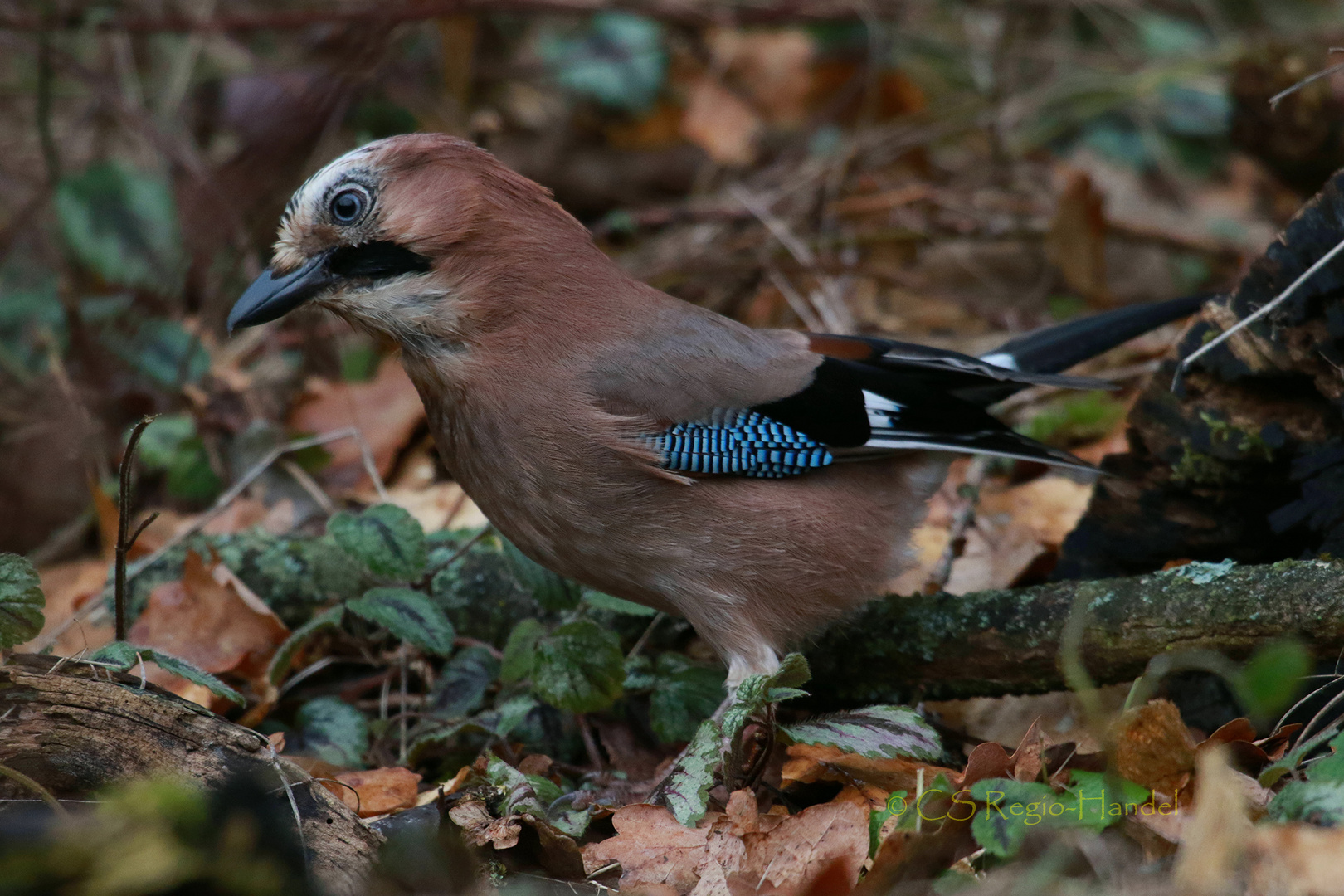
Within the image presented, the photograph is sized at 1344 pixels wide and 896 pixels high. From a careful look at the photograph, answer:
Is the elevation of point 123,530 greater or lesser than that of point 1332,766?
greater

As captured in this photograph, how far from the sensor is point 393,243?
10.6 feet

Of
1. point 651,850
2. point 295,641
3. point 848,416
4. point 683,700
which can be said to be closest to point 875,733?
point 651,850

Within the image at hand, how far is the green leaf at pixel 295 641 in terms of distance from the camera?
343 cm

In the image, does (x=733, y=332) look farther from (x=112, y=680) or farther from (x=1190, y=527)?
(x=112, y=680)

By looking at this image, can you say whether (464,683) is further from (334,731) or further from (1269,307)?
(1269,307)

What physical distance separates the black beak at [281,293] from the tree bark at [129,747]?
3.67ft

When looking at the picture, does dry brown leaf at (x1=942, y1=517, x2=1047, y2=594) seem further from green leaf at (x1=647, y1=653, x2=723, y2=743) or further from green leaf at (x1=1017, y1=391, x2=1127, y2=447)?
green leaf at (x1=647, y1=653, x2=723, y2=743)

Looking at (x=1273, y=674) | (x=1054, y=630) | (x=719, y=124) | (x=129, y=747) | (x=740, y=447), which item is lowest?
(x=1054, y=630)

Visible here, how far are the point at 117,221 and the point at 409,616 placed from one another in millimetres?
3710

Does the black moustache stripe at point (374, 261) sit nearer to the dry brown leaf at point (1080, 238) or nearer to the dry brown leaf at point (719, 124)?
the dry brown leaf at point (1080, 238)

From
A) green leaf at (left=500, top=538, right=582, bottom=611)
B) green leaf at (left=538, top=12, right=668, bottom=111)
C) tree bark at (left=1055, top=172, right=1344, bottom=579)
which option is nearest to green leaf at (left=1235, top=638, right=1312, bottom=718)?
tree bark at (left=1055, top=172, right=1344, bottom=579)

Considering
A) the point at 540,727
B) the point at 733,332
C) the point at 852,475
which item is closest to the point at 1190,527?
the point at 852,475

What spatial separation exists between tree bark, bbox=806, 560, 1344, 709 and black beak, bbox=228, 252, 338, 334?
174 centimetres

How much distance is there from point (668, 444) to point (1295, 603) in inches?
61.7
